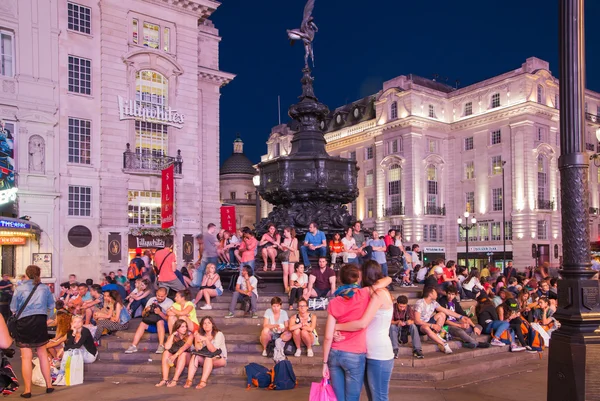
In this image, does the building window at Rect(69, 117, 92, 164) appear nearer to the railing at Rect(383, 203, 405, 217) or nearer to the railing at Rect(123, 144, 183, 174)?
the railing at Rect(123, 144, 183, 174)

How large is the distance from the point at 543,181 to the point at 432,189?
33.6 ft

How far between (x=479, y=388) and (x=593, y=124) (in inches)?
2194

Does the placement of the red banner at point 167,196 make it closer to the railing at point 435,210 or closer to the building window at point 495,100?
the railing at point 435,210

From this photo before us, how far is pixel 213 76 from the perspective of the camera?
35.5 metres

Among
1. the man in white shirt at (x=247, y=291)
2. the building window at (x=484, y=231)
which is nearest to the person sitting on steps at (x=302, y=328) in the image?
the man in white shirt at (x=247, y=291)

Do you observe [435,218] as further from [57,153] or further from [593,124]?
[57,153]

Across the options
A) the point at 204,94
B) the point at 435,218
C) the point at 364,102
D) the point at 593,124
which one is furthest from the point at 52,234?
the point at 593,124

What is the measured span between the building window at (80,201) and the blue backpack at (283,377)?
22.7 meters

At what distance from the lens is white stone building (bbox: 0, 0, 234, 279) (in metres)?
26.2

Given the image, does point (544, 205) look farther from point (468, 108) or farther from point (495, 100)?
point (468, 108)

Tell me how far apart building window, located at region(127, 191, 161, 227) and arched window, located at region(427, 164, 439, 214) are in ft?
101

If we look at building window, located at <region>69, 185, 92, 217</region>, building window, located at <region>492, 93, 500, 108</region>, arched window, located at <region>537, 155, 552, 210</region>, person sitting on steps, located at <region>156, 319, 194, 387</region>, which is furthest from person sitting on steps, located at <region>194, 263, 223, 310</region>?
building window, located at <region>492, 93, 500, 108</region>

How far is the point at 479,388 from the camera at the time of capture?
8.65 meters

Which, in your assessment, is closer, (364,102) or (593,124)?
(593,124)
